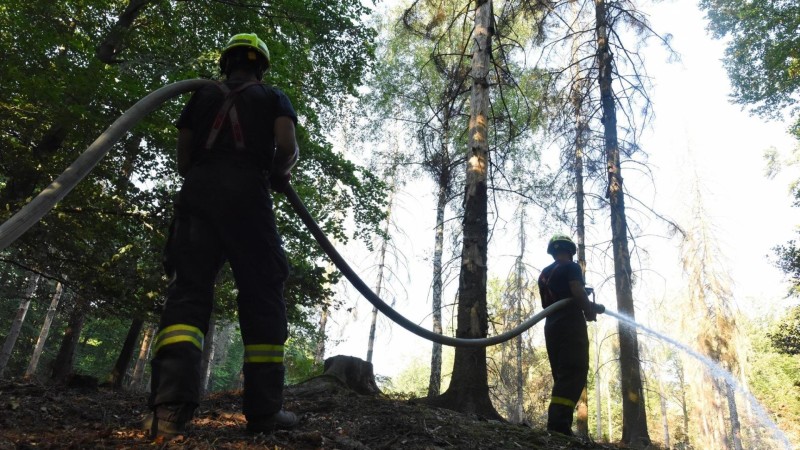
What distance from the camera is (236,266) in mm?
2553

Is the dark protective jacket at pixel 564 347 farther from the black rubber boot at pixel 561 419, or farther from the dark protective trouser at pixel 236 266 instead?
the dark protective trouser at pixel 236 266

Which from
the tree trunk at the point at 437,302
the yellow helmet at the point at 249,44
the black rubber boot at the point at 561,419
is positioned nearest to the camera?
the yellow helmet at the point at 249,44

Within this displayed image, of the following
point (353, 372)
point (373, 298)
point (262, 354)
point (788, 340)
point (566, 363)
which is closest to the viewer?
point (262, 354)

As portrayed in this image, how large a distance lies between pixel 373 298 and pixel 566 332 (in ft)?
6.89

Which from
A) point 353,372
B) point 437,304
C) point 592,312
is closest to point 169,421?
point 353,372

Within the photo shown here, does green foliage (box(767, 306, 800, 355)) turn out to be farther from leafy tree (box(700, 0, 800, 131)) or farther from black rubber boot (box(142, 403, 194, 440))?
black rubber boot (box(142, 403, 194, 440))

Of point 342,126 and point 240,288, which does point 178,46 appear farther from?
point 342,126

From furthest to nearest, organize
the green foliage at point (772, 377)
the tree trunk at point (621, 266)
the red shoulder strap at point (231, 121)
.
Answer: the green foliage at point (772, 377), the tree trunk at point (621, 266), the red shoulder strap at point (231, 121)

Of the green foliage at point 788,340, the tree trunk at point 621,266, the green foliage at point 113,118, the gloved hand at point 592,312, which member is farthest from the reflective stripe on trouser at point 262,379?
the green foliage at point 788,340

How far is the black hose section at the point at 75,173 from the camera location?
205 cm

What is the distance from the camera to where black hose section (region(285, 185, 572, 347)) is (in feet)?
11.1

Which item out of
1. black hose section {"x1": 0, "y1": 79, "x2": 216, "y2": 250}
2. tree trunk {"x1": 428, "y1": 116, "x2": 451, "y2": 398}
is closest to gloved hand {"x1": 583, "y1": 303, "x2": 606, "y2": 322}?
black hose section {"x1": 0, "y1": 79, "x2": 216, "y2": 250}

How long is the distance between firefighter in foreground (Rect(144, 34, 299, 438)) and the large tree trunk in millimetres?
2725

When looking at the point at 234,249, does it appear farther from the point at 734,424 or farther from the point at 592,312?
the point at 734,424
